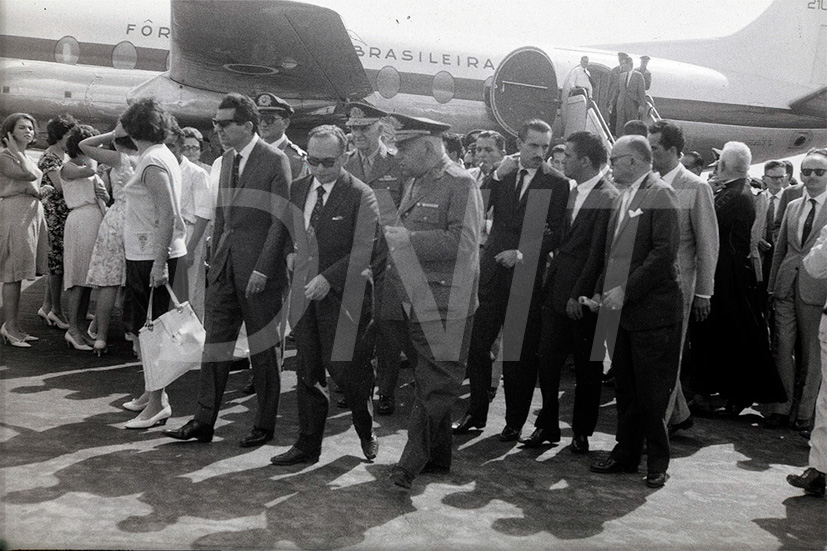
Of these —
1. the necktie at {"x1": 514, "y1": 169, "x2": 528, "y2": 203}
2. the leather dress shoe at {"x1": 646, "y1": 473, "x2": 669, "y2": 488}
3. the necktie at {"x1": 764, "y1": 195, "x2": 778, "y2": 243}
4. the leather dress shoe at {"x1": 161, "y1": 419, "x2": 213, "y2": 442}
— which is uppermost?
the necktie at {"x1": 514, "y1": 169, "x2": 528, "y2": 203}

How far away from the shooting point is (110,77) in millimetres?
11219

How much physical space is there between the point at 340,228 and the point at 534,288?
4.75 ft

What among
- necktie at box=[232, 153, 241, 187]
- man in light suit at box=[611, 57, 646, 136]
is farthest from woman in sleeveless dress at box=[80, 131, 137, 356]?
man in light suit at box=[611, 57, 646, 136]

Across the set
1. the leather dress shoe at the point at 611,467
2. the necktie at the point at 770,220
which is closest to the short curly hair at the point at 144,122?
the leather dress shoe at the point at 611,467

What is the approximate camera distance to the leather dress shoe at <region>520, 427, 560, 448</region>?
4.82m

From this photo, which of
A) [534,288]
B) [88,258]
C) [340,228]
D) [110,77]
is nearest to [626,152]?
[534,288]

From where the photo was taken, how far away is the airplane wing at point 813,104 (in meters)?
16.4

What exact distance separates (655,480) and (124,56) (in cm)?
1055

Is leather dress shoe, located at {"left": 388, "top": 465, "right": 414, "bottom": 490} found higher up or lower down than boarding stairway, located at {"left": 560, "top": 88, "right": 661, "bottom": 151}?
lower down

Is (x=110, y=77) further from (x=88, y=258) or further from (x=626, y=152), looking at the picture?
(x=626, y=152)

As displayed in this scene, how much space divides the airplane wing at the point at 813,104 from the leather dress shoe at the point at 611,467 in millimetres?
14403

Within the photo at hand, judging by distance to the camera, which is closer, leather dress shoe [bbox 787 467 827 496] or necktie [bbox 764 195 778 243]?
leather dress shoe [bbox 787 467 827 496]

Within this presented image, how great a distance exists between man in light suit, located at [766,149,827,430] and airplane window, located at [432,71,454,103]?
8.24 metres

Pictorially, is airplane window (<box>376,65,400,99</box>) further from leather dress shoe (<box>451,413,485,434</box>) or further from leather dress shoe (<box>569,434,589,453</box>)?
leather dress shoe (<box>569,434,589,453</box>)
